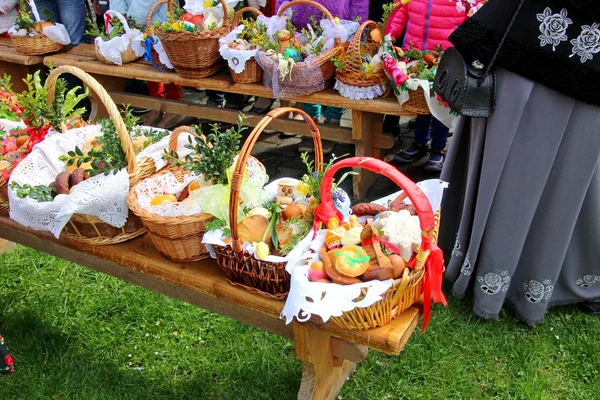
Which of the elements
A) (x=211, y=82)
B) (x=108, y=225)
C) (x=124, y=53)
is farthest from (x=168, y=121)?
(x=108, y=225)

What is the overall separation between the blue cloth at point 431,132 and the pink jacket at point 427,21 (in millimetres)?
721

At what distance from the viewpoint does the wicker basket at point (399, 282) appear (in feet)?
4.58

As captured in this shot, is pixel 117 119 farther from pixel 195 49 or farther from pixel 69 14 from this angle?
pixel 69 14


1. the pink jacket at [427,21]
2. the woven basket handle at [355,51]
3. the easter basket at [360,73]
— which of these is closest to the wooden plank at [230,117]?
Result: the easter basket at [360,73]

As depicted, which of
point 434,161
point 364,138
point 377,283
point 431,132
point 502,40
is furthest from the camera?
point 431,132

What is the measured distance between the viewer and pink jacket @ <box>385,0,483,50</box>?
3.08 metres

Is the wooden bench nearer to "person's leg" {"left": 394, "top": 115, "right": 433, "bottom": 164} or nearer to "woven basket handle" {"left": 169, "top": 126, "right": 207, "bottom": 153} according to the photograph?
"person's leg" {"left": 394, "top": 115, "right": 433, "bottom": 164}

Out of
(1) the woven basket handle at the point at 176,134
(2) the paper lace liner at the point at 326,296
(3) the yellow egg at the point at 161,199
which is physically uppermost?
(1) the woven basket handle at the point at 176,134

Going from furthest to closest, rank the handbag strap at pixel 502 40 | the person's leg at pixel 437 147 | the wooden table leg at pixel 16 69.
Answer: the wooden table leg at pixel 16 69 < the person's leg at pixel 437 147 < the handbag strap at pixel 502 40

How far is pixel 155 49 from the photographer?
3.81 metres

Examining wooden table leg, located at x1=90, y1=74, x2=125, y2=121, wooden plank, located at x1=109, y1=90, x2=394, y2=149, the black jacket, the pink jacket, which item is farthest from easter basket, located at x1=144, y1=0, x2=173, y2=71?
the black jacket

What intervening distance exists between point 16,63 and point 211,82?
2084 millimetres

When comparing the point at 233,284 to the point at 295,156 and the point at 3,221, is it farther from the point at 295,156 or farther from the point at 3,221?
the point at 295,156

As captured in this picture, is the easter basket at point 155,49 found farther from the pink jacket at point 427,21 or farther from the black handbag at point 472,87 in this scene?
the black handbag at point 472,87
